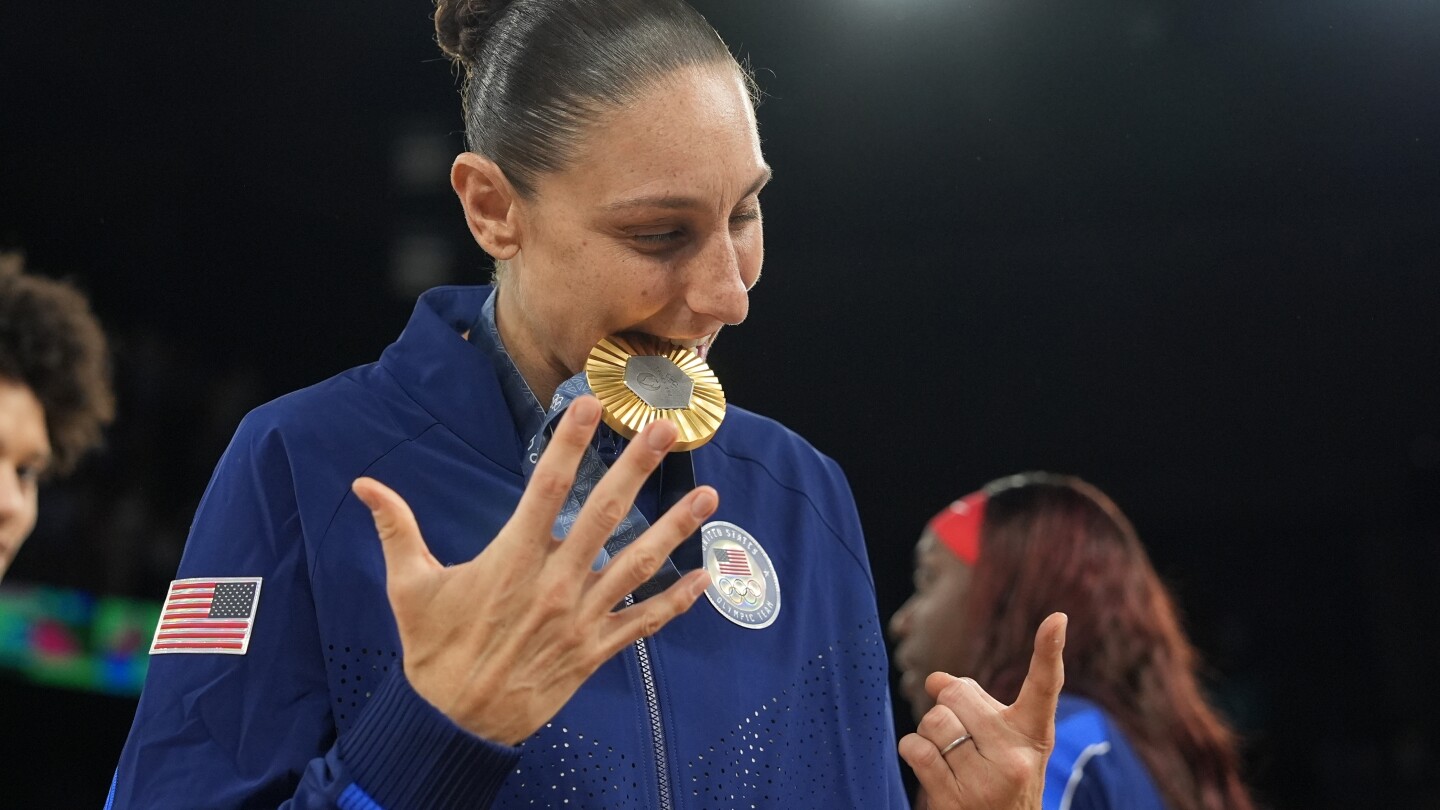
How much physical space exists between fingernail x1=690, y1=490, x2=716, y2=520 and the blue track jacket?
0.69 feet

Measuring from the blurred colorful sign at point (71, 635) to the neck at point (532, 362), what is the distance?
2.15m

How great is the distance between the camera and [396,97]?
10.9 feet

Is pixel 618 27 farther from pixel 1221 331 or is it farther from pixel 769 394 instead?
pixel 1221 331

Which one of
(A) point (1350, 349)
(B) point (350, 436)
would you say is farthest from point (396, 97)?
(A) point (1350, 349)

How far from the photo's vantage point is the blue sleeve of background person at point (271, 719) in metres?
1.01

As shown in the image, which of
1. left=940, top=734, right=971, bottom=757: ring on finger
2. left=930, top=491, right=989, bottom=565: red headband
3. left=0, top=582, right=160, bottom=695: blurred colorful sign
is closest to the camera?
left=940, top=734, right=971, bottom=757: ring on finger

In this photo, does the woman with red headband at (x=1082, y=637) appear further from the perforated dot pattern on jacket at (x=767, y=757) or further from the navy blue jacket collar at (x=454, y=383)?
the navy blue jacket collar at (x=454, y=383)

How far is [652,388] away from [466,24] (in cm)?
44

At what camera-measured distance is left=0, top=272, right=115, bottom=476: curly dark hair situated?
2396 millimetres

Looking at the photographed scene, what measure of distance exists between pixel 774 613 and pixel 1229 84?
2.71m

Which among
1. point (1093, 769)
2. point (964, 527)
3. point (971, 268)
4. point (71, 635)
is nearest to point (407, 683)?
point (1093, 769)

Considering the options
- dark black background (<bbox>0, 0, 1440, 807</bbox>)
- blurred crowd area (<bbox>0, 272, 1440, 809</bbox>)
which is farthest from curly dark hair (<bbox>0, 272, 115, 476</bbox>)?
blurred crowd area (<bbox>0, 272, 1440, 809</bbox>)

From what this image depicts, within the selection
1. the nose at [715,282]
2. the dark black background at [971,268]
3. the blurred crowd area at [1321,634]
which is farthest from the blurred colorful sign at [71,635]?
the nose at [715,282]

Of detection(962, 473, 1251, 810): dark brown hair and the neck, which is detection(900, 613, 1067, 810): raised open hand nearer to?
the neck
